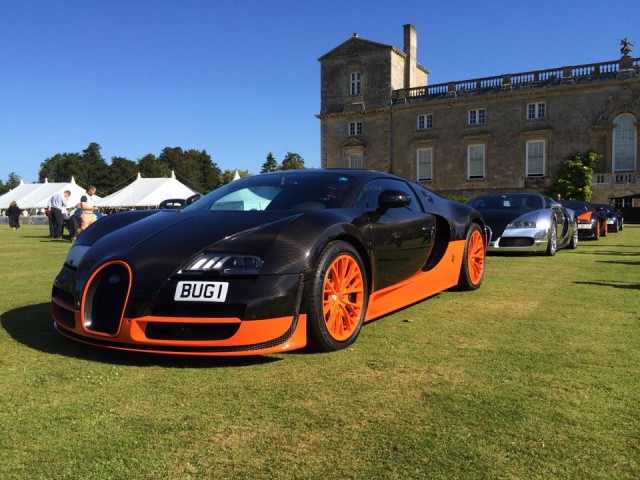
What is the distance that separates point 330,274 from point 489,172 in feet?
135

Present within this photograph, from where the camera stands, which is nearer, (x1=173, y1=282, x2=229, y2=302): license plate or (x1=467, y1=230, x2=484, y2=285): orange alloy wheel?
(x1=173, y1=282, x2=229, y2=302): license plate

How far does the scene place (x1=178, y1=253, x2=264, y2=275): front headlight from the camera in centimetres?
297

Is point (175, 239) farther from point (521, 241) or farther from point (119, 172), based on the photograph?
point (119, 172)

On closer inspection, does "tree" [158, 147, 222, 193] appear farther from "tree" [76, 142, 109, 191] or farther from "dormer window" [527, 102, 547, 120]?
"dormer window" [527, 102, 547, 120]

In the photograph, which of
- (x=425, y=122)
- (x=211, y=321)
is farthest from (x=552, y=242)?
(x=425, y=122)

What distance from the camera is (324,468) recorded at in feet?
5.99

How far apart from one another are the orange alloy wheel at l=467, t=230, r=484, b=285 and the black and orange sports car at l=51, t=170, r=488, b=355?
159 centimetres

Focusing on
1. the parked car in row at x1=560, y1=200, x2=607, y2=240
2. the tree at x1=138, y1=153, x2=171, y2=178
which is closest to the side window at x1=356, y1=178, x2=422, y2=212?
the parked car in row at x1=560, y1=200, x2=607, y2=240

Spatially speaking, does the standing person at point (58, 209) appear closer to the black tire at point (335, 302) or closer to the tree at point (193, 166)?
the black tire at point (335, 302)

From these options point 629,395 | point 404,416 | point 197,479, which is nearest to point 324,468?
point 197,479

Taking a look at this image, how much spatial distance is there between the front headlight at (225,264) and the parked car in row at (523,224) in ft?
23.7

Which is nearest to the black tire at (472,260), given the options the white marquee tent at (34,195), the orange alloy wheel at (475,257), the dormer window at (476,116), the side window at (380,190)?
the orange alloy wheel at (475,257)

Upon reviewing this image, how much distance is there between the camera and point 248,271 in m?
2.98

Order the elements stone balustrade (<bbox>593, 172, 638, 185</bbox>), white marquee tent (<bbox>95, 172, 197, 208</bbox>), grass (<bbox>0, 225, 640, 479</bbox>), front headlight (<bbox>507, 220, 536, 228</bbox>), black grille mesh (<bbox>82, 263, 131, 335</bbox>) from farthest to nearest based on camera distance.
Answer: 1. white marquee tent (<bbox>95, 172, 197, 208</bbox>)
2. stone balustrade (<bbox>593, 172, 638, 185</bbox>)
3. front headlight (<bbox>507, 220, 536, 228</bbox>)
4. black grille mesh (<bbox>82, 263, 131, 335</bbox>)
5. grass (<bbox>0, 225, 640, 479</bbox>)
